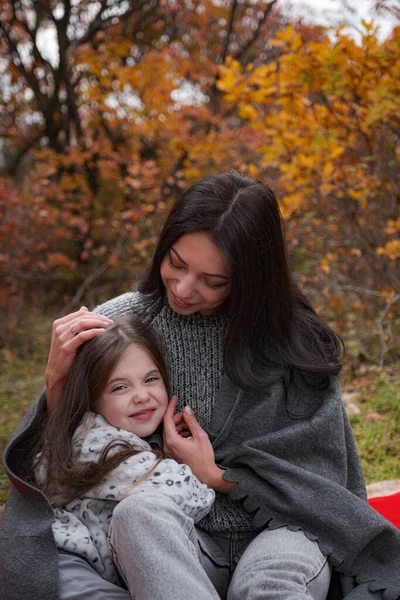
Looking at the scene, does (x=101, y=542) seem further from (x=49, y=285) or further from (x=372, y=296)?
(x=49, y=285)

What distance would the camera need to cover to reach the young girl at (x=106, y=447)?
5.79ft

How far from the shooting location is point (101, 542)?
1742mm

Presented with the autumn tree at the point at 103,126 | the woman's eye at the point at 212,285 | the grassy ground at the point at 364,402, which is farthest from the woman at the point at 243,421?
the autumn tree at the point at 103,126

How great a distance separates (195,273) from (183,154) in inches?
194

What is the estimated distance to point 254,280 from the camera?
2016 millimetres

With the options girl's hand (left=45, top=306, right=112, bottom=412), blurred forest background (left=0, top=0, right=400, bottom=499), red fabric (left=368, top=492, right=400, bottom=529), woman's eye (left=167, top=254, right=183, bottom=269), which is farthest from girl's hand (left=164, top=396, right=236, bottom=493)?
blurred forest background (left=0, top=0, right=400, bottom=499)

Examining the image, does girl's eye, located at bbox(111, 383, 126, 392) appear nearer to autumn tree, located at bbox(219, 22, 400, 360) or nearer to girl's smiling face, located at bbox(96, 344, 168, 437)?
girl's smiling face, located at bbox(96, 344, 168, 437)

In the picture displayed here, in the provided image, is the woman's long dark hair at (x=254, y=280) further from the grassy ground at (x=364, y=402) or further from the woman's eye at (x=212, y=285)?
the grassy ground at (x=364, y=402)

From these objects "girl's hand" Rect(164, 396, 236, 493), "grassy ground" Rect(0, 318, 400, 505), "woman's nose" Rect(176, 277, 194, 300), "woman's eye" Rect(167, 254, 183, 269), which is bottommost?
"grassy ground" Rect(0, 318, 400, 505)

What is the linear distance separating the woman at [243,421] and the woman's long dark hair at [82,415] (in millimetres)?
52

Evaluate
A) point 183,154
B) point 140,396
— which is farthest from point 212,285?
point 183,154

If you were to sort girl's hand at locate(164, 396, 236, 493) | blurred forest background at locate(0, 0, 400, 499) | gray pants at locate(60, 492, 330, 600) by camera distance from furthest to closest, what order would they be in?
blurred forest background at locate(0, 0, 400, 499)
girl's hand at locate(164, 396, 236, 493)
gray pants at locate(60, 492, 330, 600)

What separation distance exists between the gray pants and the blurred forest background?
145cm

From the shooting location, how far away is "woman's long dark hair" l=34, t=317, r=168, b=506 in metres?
1.81
